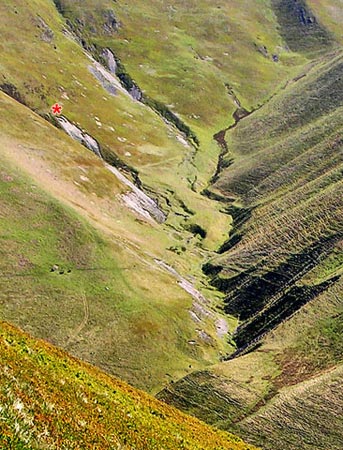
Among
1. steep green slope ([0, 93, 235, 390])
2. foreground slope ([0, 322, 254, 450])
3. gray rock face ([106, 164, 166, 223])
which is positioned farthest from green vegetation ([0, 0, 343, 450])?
gray rock face ([106, 164, 166, 223])

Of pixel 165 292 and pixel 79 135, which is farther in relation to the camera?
pixel 79 135

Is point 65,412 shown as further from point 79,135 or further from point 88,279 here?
point 79,135

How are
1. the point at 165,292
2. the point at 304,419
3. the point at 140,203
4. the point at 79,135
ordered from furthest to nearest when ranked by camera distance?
the point at 79,135 < the point at 140,203 < the point at 165,292 < the point at 304,419

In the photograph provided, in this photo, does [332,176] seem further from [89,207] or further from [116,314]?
[116,314]

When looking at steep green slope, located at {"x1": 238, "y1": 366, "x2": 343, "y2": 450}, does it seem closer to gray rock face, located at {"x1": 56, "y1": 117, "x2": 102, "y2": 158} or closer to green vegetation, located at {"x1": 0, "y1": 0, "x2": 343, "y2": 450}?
green vegetation, located at {"x1": 0, "y1": 0, "x2": 343, "y2": 450}

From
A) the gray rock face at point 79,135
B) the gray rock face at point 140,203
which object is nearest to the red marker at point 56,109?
the gray rock face at point 79,135

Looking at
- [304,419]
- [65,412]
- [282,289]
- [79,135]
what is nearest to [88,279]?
[282,289]
